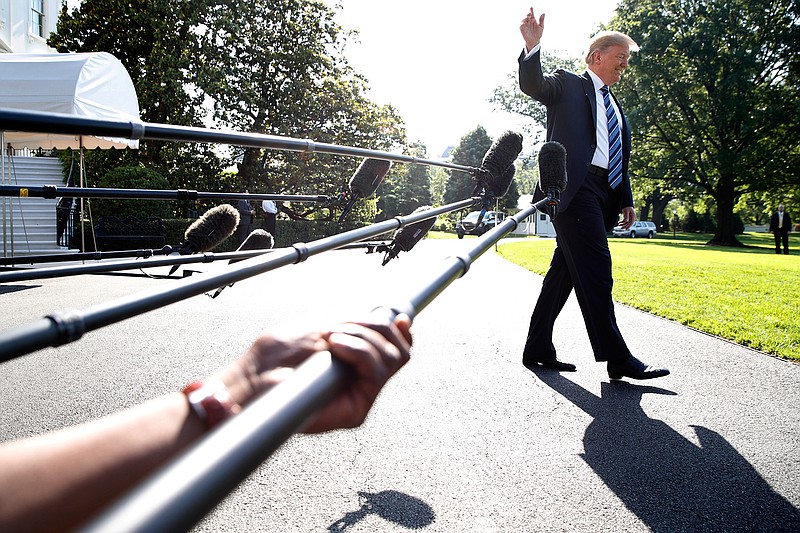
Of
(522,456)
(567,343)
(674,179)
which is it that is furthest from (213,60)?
(674,179)

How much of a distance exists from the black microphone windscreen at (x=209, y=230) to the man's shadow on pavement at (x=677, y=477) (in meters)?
2.33

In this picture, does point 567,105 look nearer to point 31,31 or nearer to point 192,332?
point 192,332

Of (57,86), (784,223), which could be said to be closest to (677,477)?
(57,86)

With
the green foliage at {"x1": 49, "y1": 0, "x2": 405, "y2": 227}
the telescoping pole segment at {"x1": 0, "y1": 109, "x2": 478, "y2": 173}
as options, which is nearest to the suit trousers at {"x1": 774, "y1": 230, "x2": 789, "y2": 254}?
the green foliage at {"x1": 49, "y1": 0, "x2": 405, "y2": 227}

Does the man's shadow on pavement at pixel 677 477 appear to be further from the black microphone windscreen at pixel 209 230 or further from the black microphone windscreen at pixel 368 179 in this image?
the black microphone windscreen at pixel 209 230

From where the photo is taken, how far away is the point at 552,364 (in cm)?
489

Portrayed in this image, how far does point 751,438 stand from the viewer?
3416 mm

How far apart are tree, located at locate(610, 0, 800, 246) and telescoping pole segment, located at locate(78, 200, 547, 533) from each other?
38.2 meters

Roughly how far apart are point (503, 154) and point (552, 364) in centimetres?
206

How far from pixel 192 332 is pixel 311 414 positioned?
5.88 metres

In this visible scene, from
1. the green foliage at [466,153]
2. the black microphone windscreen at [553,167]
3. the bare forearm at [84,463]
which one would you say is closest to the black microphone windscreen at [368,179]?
the black microphone windscreen at [553,167]

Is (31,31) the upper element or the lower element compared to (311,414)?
upper

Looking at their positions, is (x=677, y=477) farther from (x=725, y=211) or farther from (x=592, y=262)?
(x=725, y=211)

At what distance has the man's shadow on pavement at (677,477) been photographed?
2490 millimetres
